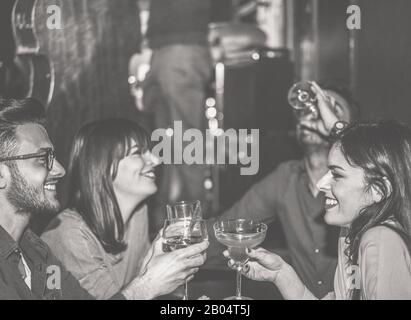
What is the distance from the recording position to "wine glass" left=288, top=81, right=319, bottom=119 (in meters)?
2.20

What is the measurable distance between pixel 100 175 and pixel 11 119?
440 mm

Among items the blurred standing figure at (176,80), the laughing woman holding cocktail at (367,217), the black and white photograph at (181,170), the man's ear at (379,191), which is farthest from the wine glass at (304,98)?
the blurred standing figure at (176,80)

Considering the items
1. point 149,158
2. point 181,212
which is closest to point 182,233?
point 181,212

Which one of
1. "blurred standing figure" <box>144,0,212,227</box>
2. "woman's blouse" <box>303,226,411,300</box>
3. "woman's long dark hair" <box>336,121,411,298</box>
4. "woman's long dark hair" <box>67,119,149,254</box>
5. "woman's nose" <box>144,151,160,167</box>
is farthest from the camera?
"blurred standing figure" <box>144,0,212,227</box>

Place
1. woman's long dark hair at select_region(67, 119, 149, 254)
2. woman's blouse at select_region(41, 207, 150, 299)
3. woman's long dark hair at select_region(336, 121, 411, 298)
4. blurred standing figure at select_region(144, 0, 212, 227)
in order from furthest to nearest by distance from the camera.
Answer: blurred standing figure at select_region(144, 0, 212, 227), woman's long dark hair at select_region(67, 119, 149, 254), woman's blouse at select_region(41, 207, 150, 299), woman's long dark hair at select_region(336, 121, 411, 298)

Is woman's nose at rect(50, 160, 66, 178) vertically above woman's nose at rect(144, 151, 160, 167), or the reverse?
woman's nose at rect(50, 160, 66, 178)

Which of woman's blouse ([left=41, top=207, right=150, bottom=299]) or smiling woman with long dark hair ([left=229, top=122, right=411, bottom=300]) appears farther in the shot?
woman's blouse ([left=41, top=207, right=150, bottom=299])

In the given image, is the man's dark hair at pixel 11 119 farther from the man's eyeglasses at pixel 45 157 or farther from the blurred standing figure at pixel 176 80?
the blurred standing figure at pixel 176 80

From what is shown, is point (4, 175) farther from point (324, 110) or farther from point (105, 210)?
point (324, 110)

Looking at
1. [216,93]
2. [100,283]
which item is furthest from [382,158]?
[216,93]

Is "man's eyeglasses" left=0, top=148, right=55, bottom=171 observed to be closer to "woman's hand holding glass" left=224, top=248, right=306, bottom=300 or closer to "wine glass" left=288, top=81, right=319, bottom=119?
"woman's hand holding glass" left=224, top=248, right=306, bottom=300

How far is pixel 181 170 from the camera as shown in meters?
3.66

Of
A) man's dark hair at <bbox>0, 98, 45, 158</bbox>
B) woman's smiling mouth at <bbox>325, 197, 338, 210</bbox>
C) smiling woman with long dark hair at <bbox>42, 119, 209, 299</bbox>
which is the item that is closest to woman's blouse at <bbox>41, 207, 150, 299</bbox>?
smiling woman with long dark hair at <bbox>42, 119, 209, 299</bbox>

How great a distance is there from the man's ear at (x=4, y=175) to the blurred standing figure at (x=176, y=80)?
1970mm
